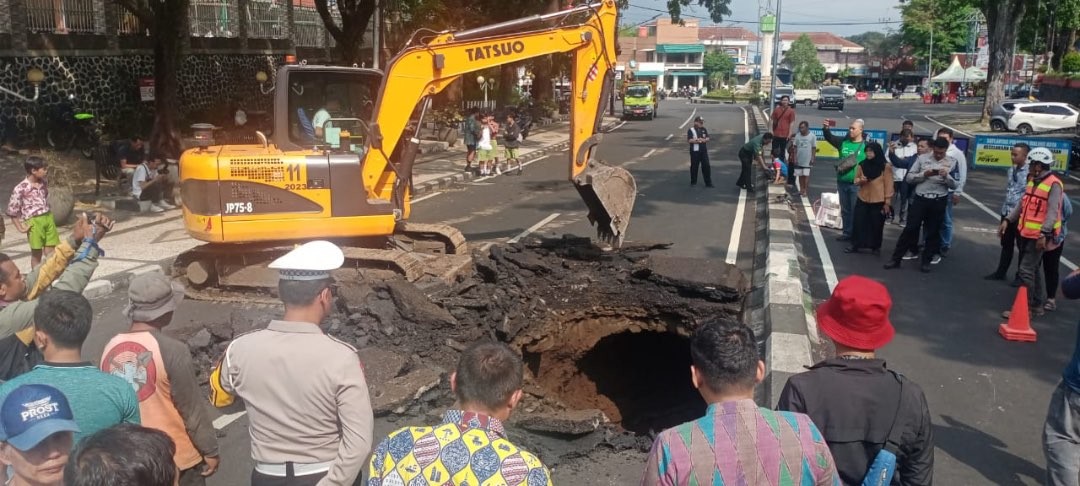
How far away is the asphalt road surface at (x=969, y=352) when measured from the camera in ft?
19.7

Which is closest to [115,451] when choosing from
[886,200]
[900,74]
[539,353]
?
[539,353]

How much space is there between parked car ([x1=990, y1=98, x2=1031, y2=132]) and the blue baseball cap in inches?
1585

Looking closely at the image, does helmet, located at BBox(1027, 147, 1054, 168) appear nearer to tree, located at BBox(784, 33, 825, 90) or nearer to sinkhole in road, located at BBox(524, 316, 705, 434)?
sinkhole in road, located at BBox(524, 316, 705, 434)

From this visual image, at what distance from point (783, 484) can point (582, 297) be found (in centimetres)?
661

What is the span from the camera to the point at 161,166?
16391 mm

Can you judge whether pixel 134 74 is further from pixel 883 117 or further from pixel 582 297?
pixel 883 117

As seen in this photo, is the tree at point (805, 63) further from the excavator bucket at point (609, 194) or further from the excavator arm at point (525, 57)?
the excavator bucket at point (609, 194)

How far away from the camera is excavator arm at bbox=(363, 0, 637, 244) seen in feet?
32.7

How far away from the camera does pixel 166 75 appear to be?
18422 millimetres

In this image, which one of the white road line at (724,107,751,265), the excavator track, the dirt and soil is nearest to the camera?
the dirt and soil

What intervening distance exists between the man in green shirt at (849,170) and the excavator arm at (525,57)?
431cm

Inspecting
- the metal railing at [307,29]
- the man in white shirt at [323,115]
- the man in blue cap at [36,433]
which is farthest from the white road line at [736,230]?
the metal railing at [307,29]

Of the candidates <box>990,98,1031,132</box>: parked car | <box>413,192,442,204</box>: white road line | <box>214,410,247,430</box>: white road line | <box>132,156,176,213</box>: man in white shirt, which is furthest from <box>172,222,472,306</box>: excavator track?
<box>990,98,1031,132</box>: parked car

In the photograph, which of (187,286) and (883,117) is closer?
(187,286)
